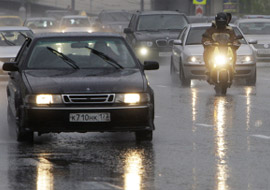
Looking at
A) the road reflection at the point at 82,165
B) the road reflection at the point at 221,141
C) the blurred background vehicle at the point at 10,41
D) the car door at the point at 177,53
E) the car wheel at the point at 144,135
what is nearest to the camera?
the road reflection at the point at 82,165

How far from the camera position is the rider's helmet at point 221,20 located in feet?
66.7

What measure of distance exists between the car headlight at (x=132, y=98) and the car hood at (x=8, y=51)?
1460cm

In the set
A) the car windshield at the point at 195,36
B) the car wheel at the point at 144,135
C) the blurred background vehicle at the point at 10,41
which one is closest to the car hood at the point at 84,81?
the car wheel at the point at 144,135

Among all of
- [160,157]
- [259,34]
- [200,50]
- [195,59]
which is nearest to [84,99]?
[160,157]

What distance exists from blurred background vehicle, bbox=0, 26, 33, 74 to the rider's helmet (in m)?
Result: 6.97

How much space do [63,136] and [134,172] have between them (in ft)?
11.2

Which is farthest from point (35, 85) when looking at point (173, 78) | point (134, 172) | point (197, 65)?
point (173, 78)

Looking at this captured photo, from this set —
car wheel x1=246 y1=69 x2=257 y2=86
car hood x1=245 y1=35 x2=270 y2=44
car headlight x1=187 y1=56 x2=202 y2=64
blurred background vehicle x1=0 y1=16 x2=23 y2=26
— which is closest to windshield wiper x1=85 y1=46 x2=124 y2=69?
car headlight x1=187 y1=56 x2=202 y2=64

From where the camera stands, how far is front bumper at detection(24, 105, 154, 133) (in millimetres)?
11359

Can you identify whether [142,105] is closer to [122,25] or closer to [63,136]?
[63,136]

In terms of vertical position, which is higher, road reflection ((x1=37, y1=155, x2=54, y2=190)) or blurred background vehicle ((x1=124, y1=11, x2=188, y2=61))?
blurred background vehicle ((x1=124, y1=11, x2=188, y2=61))

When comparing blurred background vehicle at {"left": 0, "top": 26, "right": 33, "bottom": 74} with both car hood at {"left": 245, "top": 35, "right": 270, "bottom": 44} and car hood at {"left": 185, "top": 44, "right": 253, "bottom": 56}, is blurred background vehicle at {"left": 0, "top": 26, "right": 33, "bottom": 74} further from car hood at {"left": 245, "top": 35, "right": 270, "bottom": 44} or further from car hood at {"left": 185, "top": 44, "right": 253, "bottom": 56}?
car hood at {"left": 245, "top": 35, "right": 270, "bottom": 44}

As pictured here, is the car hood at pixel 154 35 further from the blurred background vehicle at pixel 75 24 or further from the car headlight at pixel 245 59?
the blurred background vehicle at pixel 75 24

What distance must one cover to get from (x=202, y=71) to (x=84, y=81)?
35.4ft
